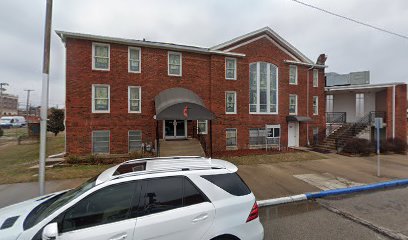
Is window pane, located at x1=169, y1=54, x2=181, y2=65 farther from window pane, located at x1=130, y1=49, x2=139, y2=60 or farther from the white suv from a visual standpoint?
the white suv

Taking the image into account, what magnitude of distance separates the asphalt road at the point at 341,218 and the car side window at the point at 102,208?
2.99m

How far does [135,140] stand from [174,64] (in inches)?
234

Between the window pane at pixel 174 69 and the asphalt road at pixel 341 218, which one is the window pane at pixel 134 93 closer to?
the window pane at pixel 174 69

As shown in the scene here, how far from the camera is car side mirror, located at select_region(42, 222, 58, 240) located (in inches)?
93.7

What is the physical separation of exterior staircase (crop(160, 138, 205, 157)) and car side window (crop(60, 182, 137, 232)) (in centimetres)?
904

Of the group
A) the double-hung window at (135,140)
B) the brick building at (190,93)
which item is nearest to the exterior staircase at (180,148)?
the brick building at (190,93)

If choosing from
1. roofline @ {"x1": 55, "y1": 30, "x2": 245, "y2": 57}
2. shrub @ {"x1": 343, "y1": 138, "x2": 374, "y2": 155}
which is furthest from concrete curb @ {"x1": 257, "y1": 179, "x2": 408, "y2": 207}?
roofline @ {"x1": 55, "y1": 30, "x2": 245, "y2": 57}

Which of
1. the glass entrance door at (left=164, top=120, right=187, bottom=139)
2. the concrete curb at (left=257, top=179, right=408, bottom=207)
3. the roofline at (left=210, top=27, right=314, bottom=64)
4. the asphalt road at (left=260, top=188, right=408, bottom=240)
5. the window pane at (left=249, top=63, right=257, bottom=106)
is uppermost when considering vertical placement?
the roofline at (left=210, top=27, right=314, bottom=64)

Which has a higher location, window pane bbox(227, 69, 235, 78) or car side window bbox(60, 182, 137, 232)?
window pane bbox(227, 69, 235, 78)

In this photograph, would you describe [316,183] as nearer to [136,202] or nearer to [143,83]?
[136,202]

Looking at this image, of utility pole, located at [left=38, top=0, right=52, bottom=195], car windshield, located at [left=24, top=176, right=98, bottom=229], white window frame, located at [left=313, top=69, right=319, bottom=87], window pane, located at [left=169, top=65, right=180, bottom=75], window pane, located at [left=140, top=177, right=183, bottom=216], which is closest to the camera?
car windshield, located at [left=24, top=176, right=98, bottom=229]

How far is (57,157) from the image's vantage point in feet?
39.2

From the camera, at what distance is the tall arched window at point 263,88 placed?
56.2 ft

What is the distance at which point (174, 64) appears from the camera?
14844mm
